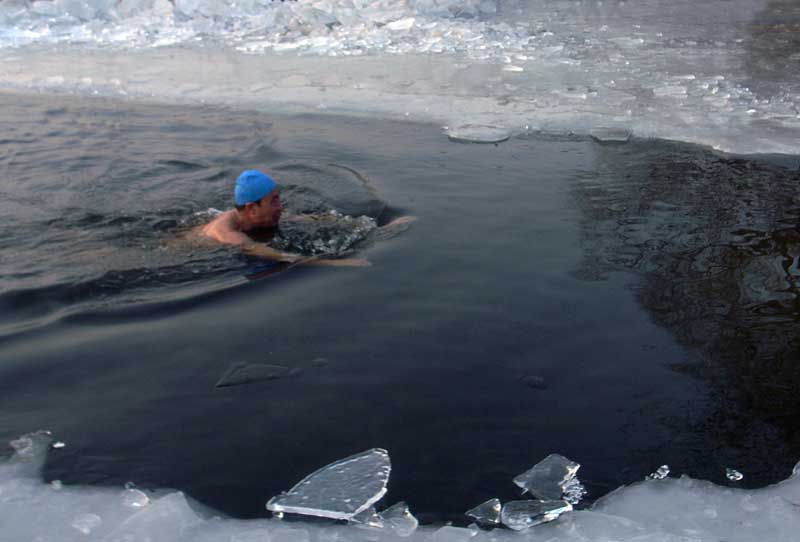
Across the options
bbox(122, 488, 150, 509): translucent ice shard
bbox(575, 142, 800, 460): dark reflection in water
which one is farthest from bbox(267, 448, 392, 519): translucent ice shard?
bbox(575, 142, 800, 460): dark reflection in water

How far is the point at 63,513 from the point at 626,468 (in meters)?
2.10

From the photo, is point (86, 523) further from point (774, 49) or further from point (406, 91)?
point (774, 49)

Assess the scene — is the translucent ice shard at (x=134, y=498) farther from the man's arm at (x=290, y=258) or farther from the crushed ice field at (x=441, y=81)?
the man's arm at (x=290, y=258)

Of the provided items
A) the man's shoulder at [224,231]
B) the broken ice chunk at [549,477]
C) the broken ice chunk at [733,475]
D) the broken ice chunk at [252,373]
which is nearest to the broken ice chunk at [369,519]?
the broken ice chunk at [549,477]

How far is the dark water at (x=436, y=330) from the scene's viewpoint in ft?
10.7

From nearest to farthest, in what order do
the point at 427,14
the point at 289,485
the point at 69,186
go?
the point at 289,485, the point at 69,186, the point at 427,14

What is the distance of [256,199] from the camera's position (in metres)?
5.44

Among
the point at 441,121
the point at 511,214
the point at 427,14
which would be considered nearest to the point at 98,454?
the point at 511,214

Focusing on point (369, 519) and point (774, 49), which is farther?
point (774, 49)

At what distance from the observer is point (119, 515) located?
2.88 metres

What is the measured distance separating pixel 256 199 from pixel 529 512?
3.18 m

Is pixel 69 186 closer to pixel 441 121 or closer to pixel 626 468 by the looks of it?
pixel 441 121

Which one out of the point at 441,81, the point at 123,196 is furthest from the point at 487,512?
the point at 441,81

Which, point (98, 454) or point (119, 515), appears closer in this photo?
point (119, 515)
